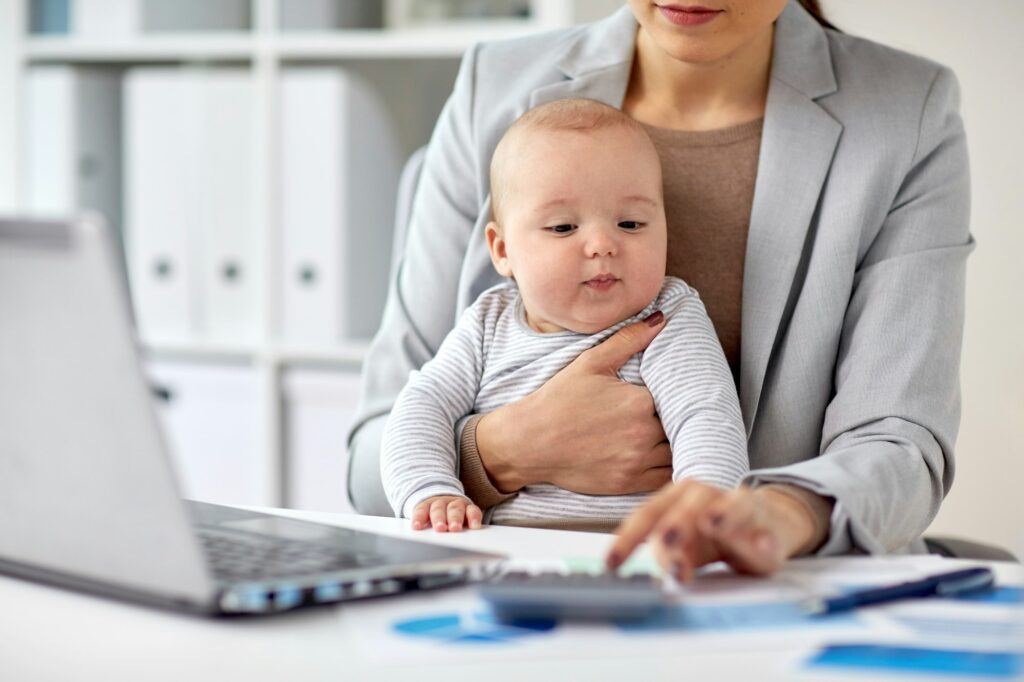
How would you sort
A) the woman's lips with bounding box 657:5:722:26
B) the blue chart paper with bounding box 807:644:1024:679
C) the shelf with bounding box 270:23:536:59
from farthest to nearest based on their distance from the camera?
the shelf with bounding box 270:23:536:59, the woman's lips with bounding box 657:5:722:26, the blue chart paper with bounding box 807:644:1024:679

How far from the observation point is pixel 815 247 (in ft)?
4.40

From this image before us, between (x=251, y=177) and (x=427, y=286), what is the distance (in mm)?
1244

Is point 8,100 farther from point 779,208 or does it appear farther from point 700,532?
point 700,532

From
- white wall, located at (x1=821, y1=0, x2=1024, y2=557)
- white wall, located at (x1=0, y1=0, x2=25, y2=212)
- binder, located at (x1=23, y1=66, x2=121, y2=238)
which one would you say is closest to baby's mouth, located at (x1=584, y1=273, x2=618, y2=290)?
white wall, located at (x1=821, y1=0, x2=1024, y2=557)

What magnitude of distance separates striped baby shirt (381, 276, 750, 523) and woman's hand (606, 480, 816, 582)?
0.95 ft

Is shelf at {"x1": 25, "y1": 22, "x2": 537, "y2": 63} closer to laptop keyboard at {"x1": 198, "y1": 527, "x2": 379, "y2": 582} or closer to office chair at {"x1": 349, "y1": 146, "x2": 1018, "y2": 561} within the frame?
office chair at {"x1": 349, "y1": 146, "x2": 1018, "y2": 561}

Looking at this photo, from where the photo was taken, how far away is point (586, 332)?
4.18ft

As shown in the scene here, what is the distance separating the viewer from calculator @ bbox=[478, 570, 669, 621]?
69cm

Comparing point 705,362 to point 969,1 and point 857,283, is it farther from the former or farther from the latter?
point 969,1

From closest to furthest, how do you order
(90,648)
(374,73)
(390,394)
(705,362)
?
(90,648) < (705,362) < (390,394) < (374,73)

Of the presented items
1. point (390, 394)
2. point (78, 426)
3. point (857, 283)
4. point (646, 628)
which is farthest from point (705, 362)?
point (78, 426)

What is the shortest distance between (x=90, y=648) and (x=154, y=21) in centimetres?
229

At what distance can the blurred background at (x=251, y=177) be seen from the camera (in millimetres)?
2531

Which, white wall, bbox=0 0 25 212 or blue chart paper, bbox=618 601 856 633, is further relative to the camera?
white wall, bbox=0 0 25 212
